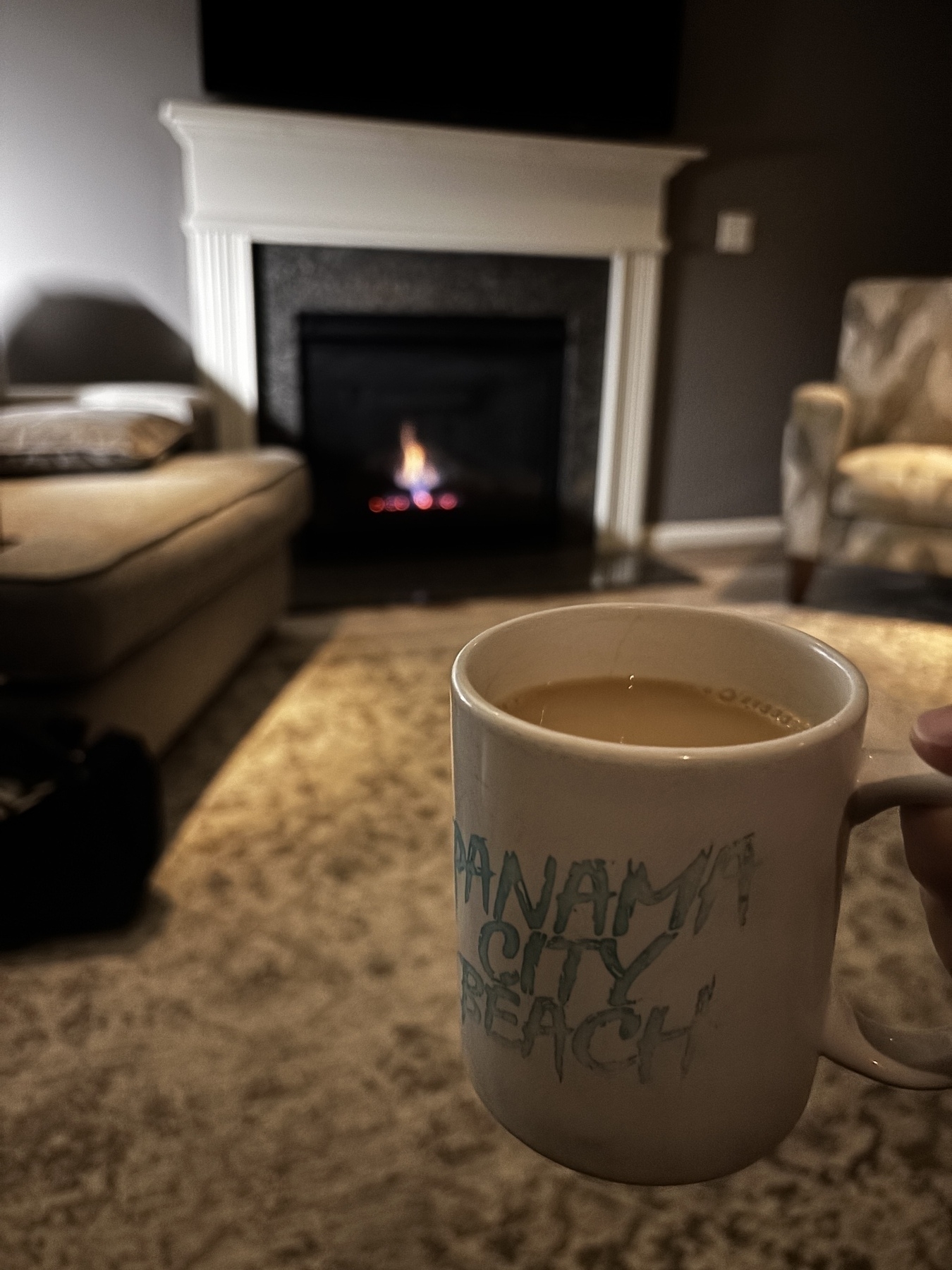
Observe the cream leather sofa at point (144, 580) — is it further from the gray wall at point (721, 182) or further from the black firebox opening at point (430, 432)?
the gray wall at point (721, 182)

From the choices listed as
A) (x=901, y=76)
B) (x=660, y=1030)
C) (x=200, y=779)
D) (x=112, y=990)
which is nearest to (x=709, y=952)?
(x=660, y=1030)

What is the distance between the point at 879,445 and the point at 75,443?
2.06 m

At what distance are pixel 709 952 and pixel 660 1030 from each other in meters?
0.03

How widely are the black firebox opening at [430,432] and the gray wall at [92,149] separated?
471 mm

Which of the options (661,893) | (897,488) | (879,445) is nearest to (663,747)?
(661,893)

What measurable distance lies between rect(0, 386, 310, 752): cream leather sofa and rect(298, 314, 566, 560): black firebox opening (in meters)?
0.84

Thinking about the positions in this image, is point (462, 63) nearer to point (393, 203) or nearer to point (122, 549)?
point (393, 203)

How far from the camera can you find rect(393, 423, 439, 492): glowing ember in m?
2.87

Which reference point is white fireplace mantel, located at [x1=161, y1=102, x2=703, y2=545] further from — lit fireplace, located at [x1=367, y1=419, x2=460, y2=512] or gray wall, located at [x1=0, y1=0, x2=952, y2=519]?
lit fireplace, located at [x1=367, y1=419, x2=460, y2=512]

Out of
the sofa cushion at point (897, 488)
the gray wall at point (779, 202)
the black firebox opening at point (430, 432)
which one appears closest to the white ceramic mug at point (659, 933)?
the sofa cushion at point (897, 488)

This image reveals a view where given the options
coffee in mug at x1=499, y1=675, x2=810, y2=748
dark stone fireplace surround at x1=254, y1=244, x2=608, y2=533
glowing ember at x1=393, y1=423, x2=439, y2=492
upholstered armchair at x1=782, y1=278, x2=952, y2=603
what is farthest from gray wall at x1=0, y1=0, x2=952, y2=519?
coffee in mug at x1=499, y1=675, x2=810, y2=748

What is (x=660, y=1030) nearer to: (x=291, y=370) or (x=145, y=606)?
(x=145, y=606)

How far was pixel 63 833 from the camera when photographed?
3.09 feet

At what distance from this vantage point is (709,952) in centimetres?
24
